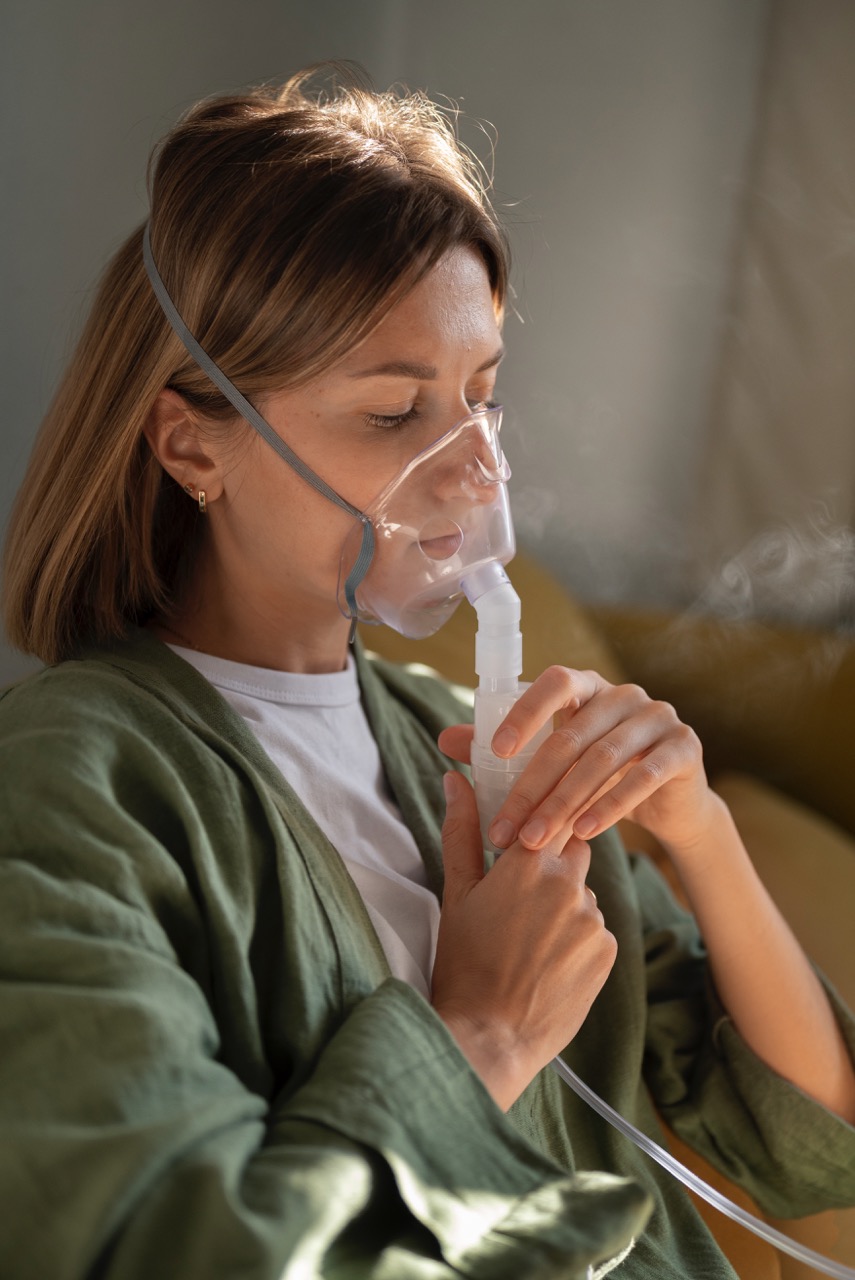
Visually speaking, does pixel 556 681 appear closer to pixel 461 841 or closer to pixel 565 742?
pixel 565 742

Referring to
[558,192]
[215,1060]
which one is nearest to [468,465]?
[215,1060]

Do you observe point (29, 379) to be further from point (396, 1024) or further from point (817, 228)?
point (817, 228)

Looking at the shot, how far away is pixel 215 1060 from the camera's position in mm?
985

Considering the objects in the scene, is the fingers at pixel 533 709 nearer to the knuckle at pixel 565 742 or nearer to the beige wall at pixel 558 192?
the knuckle at pixel 565 742

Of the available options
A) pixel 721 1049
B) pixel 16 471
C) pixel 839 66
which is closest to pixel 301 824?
pixel 721 1049

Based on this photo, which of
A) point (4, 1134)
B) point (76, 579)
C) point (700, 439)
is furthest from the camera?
point (700, 439)

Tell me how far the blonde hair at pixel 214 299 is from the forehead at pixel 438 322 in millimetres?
14

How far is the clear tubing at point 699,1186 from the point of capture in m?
1.18

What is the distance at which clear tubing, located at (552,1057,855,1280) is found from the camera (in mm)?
1177

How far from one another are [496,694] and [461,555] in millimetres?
157

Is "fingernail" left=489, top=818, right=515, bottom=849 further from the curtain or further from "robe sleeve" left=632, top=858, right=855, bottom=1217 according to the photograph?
the curtain

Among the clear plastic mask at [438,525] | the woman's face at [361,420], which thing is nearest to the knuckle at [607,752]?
the clear plastic mask at [438,525]

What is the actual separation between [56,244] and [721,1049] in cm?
143

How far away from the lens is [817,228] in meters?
2.19
